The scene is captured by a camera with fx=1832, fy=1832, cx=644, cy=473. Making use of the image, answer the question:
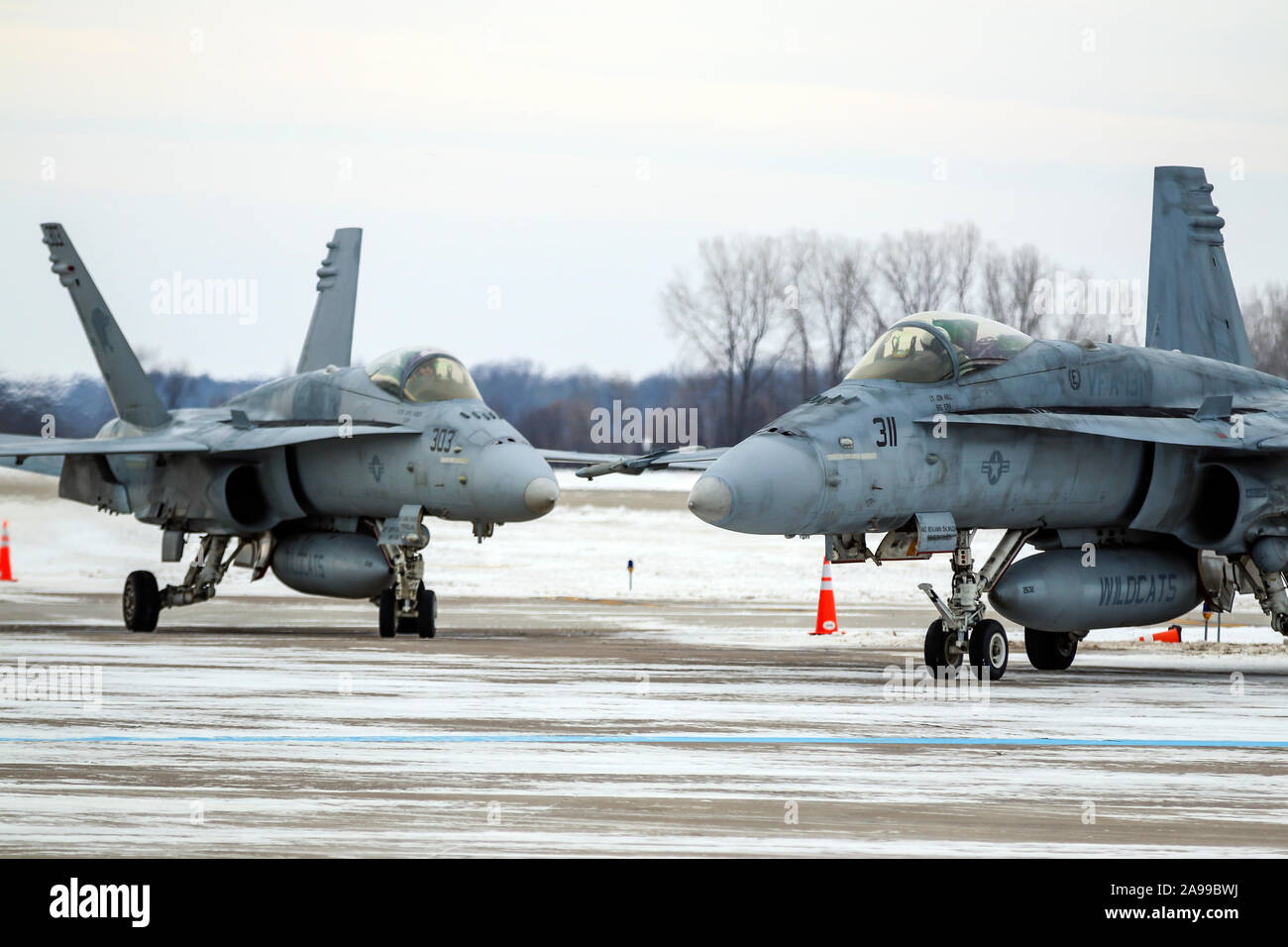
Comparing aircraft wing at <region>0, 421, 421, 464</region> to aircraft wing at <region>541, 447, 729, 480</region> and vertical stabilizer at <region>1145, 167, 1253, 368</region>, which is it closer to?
aircraft wing at <region>541, 447, 729, 480</region>

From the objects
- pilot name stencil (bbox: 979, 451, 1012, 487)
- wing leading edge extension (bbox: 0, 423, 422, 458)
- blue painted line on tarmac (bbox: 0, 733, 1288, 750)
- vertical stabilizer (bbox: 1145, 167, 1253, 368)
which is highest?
vertical stabilizer (bbox: 1145, 167, 1253, 368)

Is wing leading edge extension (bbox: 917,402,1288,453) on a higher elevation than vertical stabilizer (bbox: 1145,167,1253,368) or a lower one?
lower

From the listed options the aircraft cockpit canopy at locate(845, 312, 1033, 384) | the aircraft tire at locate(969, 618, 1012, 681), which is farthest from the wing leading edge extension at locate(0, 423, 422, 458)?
the aircraft tire at locate(969, 618, 1012, 681)

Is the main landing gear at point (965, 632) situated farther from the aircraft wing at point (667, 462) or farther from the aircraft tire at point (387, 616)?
the aircraft tire at point (387, 616)

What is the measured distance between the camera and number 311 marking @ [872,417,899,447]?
14.3 m

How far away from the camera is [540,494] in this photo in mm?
18703

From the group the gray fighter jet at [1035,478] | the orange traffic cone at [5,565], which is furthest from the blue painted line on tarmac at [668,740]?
the orange traffic cone at [5,565]

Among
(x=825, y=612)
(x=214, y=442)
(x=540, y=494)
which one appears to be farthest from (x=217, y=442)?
(x=825, y=612)

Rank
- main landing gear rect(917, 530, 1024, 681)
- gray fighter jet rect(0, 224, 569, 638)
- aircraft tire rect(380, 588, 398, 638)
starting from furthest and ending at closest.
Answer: aircraft tire rect(380, 588, 398, 638)
gray fighter jet rect(0, 224, 569, 638)
main landing gear rect(917, 530, 1024, 681)

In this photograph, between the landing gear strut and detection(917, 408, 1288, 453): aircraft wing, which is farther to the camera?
the landing gear strut

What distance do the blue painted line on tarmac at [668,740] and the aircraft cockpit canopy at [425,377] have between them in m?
9.76

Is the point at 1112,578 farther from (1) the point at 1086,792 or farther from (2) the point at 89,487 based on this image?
(2) the point at 89,487

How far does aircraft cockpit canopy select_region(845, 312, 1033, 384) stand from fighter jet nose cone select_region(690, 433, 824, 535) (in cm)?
152

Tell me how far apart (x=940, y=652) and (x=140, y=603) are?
10.5 meters
